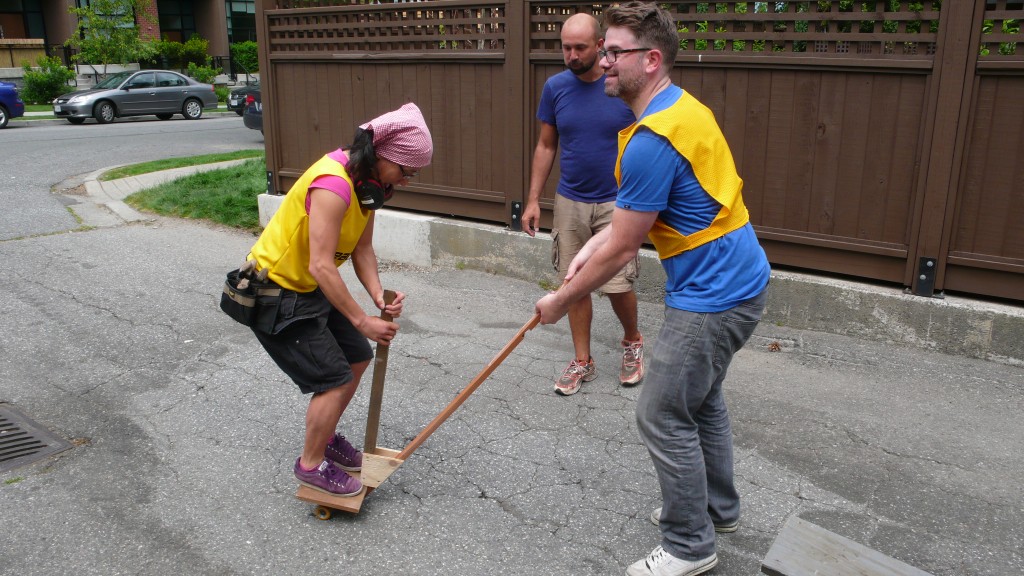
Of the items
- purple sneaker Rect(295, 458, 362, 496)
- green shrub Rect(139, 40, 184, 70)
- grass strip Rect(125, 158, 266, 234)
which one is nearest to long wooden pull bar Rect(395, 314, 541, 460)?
purple sneaker Rect(295, 458, 362, 496)

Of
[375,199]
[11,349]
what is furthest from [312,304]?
[11,349]

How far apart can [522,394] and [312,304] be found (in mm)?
1706

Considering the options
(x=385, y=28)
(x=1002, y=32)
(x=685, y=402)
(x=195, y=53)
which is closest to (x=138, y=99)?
(x=195, y=53)

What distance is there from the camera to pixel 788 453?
13.2 feet

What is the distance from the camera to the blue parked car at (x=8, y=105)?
19.6 meters

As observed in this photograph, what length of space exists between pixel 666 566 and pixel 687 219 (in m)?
1.18

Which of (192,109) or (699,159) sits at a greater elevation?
(699,159)

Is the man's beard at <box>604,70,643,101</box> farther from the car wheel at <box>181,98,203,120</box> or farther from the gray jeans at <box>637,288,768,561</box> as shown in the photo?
the car wheel at <box>181,98,203,120</box>

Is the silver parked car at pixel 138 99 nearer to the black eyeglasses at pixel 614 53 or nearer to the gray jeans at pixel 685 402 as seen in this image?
the black eyeglasses at pixel 614 53

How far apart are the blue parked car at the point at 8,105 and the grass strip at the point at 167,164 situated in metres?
8.76

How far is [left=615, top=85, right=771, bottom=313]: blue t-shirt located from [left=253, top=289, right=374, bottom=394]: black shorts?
1.23 meters

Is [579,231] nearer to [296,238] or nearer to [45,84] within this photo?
[296,238]

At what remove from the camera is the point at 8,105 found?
19797mm

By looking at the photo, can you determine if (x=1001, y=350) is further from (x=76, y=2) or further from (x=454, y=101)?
(x=76, y=2)
